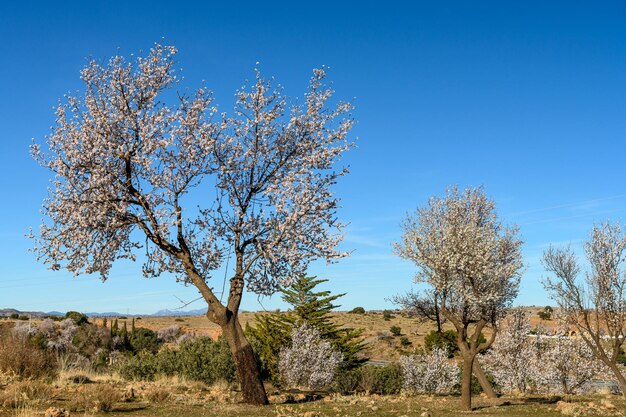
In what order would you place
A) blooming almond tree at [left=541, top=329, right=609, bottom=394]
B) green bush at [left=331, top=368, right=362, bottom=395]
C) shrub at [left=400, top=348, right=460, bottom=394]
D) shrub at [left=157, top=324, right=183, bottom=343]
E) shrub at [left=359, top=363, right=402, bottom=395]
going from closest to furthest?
1. blooming almond tree at [left=541, top=329, right=609, bottom=394]
2. shrub at [left=400, top=348, right=460, bottom=394]
3. green bush at [left=331, top=368, right=362, bottom=395]
4. shrub at [left=359, top=363, right=402, bottom=395]
5. shrub at [left=157, top=324, right=183, bottom=343]

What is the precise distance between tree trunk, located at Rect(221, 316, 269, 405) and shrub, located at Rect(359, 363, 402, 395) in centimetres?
2968

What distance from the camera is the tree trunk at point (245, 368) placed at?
69.9 ft

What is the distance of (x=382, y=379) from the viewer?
53188 mm

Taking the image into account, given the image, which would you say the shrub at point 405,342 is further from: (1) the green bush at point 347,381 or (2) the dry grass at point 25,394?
(2) the dry grass at point 25,394

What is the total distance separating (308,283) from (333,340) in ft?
20.6

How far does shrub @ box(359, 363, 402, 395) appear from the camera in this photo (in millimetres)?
50750

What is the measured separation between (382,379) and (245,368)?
33.9 metres

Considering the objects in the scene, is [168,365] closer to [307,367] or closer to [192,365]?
[192,365]

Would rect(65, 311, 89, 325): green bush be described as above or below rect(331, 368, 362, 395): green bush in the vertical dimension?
above

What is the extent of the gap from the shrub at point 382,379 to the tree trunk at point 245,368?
29.7 metres

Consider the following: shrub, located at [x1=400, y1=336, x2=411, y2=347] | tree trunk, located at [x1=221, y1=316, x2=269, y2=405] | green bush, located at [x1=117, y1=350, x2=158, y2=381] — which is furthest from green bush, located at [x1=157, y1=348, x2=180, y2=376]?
shrub, located at [x1=400, y1=336, x2=411, y2=347]

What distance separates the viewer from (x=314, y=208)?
71.9 ft

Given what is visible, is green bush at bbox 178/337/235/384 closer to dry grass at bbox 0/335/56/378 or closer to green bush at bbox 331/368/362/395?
dry grass at bbox 0/335/56/378

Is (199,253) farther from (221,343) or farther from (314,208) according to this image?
(221,343)
